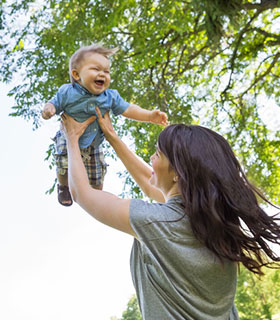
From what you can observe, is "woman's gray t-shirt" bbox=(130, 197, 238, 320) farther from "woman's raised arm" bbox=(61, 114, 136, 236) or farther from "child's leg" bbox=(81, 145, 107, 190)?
"child's leg" bbox=(81, 145, 107, 190)

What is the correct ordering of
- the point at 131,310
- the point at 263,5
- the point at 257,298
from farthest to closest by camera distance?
the point at 131,310 < the point at 257,298 < the point at 263,5

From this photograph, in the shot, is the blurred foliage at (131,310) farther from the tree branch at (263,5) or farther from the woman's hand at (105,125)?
the woman's hand at (105,125)

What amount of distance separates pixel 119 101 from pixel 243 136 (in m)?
7.75

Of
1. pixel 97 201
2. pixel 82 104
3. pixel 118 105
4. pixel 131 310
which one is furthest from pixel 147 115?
pixel 131 310

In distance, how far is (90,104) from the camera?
297cm

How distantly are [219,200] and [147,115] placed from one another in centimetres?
110

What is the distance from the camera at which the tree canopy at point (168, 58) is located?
27.8 ft

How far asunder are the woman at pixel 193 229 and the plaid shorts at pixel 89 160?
0.79m

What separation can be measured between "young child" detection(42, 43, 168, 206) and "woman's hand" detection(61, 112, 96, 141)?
0.12 feet

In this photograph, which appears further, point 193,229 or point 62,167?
point 62,167

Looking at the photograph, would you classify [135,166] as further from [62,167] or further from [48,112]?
[48,112]

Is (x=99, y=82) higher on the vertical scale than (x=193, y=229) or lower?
higher

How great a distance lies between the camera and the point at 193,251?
2.15 meters

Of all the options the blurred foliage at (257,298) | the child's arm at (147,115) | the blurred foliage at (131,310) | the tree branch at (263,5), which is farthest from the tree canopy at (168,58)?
the blurred foliage at (131,310)
